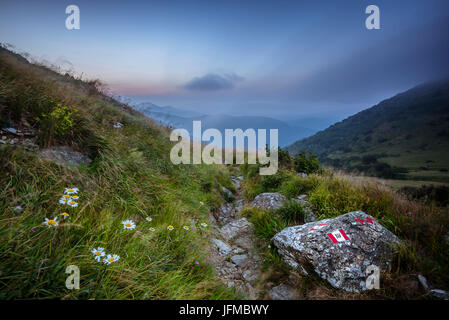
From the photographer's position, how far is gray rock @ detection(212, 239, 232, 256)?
11.9 ft

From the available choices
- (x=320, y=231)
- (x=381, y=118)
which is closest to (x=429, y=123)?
(x=381, y=118)

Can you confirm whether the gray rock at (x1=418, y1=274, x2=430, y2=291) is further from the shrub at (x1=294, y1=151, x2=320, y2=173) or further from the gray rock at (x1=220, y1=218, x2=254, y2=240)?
the shrub at (x1=294, y1=151, x2=320, y2=173)

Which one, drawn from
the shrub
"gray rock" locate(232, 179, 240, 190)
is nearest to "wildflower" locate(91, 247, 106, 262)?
"gray rock" locate(232, 179, 240, 190)

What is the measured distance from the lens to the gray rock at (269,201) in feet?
17.0

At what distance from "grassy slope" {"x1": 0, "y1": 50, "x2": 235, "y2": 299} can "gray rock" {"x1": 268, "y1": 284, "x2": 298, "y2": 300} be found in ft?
2.67

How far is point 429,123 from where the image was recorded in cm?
13562

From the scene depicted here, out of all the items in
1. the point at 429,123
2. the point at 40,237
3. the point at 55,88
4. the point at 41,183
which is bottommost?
the point at 40,237

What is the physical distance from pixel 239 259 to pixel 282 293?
0.97 m

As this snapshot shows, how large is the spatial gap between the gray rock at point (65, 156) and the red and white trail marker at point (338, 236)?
4.87 metres

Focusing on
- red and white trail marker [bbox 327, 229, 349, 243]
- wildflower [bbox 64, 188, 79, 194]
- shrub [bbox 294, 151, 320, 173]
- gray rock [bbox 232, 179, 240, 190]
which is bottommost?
red and white trail marker [bbox 327, 229, 349, 243]
